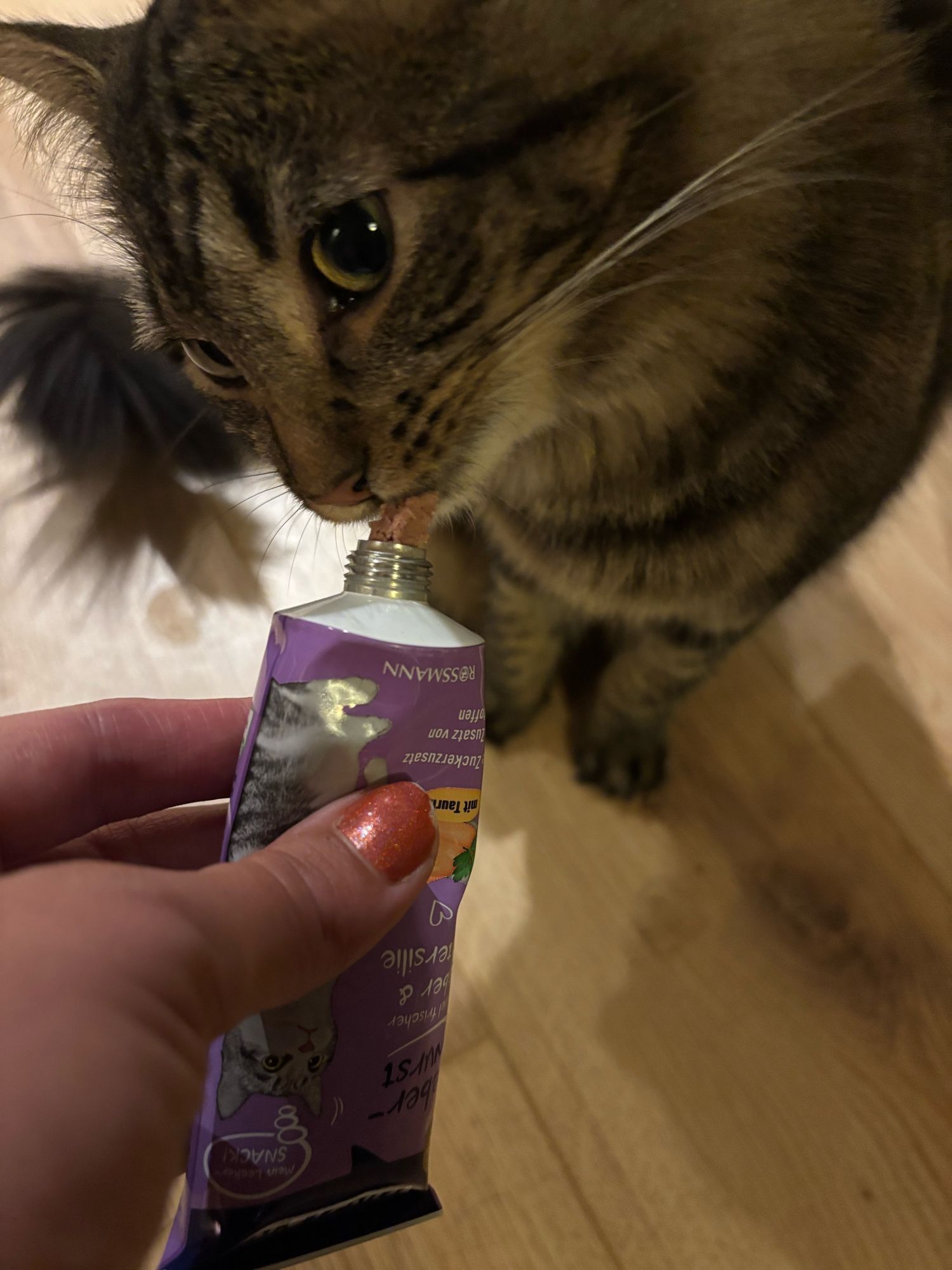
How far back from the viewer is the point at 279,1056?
1.57ft

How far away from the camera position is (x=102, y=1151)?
1.15ft

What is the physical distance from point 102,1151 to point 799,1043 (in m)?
0.79

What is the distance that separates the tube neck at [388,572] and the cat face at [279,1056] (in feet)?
0.73

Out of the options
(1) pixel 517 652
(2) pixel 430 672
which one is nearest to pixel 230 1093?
(2) pixel 430 672

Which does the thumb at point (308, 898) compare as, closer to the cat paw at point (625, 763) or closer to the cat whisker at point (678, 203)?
the cat whisker at point (678, 203)

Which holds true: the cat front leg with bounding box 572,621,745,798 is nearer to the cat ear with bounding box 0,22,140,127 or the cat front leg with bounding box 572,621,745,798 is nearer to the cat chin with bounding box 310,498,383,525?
the cat chin with bounding box 310,498,383,525

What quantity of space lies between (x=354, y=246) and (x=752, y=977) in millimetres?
841

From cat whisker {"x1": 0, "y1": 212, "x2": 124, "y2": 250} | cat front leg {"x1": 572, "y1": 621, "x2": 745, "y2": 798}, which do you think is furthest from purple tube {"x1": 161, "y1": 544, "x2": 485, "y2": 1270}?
cat front leg {"x1": 572, "y1": 621, "x2": 745, "y2": 798}

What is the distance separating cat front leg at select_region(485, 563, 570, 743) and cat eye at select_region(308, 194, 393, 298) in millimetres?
524

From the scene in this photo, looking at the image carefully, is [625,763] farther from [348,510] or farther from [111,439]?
[111,439]

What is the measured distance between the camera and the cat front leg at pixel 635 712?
95 cm

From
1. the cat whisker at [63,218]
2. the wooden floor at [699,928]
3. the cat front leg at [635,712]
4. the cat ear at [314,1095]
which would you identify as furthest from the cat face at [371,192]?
the wooden floor at [699,928]

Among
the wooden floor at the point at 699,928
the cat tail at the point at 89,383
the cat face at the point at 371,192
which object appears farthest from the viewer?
the cat tail at the point at 89,383

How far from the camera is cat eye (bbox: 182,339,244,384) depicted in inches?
22.9
